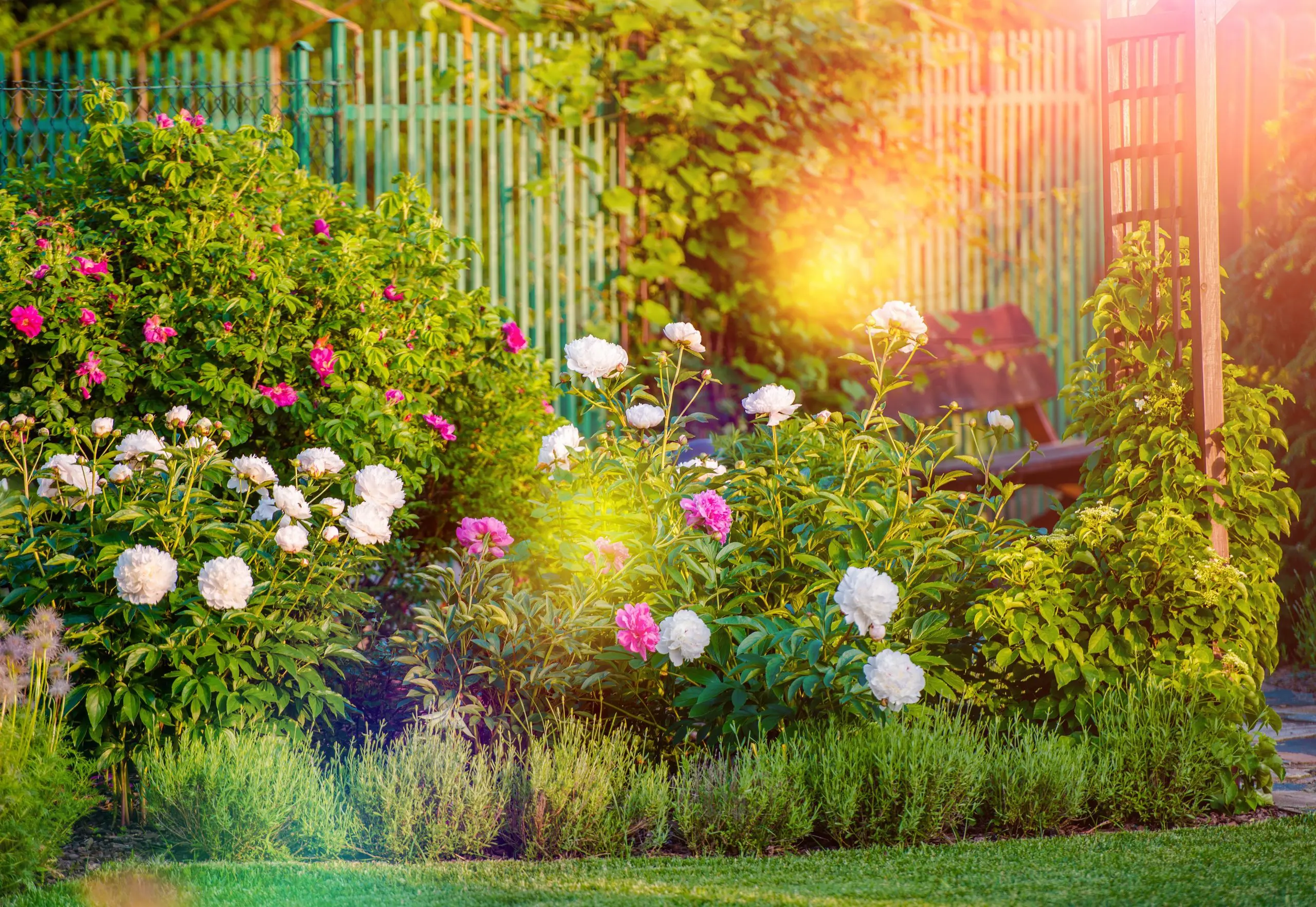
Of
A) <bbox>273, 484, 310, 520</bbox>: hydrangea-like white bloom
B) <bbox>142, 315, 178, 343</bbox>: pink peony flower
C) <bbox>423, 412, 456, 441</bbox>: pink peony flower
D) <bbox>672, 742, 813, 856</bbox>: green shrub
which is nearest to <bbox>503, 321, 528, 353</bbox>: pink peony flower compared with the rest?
<bbox>423, 412, 456, 441</bbox>: pink peony flower

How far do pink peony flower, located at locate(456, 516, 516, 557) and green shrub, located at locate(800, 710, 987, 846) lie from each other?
43.7 inches

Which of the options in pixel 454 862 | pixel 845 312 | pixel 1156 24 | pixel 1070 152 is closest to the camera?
pixel 454 862

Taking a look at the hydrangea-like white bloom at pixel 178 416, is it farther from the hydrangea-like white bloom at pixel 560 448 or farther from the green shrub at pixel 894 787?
the green shrub at pixel 894 787

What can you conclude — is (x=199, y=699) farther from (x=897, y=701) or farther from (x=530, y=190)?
(x=530, y=190)

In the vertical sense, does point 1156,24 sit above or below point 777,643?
above

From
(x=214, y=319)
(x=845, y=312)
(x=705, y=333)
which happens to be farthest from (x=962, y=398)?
(x=214, y=319)

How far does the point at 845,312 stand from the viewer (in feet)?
25.1

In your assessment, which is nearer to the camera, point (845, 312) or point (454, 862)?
point (454, 862)

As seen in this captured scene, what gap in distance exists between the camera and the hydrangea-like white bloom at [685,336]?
3.86 metres

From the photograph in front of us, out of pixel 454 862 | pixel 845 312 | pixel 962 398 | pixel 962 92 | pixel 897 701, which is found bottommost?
pixel 454 862

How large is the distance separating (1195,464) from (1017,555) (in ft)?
2.17

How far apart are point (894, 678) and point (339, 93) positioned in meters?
4.92

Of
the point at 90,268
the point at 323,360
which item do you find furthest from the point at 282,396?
the point at 90,268

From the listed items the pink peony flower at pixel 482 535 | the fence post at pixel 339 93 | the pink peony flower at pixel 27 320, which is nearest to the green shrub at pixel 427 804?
the pink peony flower at pixel 482 535
